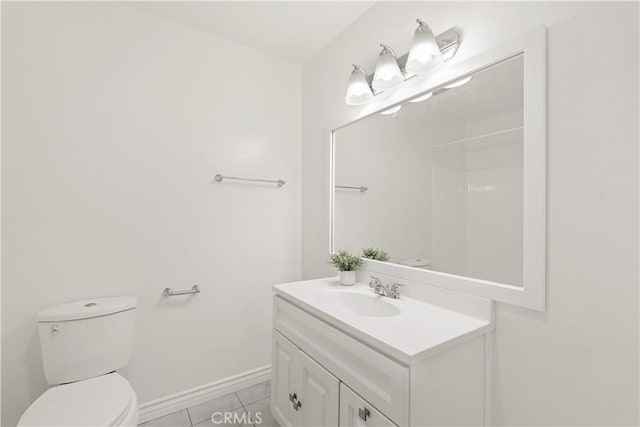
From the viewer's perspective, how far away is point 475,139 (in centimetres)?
115

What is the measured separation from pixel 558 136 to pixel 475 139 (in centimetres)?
28

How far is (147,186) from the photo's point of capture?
5.41 feet

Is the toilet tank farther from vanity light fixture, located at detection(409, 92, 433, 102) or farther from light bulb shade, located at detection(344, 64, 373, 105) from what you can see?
vanity light fixture, located at detection(409, 92, 433, 102)

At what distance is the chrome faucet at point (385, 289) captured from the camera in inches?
52.9

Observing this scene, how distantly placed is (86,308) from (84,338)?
132mm

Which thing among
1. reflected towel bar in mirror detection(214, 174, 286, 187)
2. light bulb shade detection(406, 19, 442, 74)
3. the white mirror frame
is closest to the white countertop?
the white mirror frame

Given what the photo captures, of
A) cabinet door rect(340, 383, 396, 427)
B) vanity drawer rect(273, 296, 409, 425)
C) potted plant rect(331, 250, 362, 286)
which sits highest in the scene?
potted plant rect(331, 250, 362, 286)

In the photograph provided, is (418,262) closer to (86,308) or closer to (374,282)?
(374,282)

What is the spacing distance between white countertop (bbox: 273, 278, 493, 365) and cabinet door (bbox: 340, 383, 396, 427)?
0.20m

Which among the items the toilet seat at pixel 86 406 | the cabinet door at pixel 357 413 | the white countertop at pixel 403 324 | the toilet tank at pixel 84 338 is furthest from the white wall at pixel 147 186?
the cabinet door at pixel 357 413

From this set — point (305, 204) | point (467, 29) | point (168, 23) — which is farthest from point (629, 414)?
point (168, 23)

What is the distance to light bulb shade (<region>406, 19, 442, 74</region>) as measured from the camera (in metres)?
1.18

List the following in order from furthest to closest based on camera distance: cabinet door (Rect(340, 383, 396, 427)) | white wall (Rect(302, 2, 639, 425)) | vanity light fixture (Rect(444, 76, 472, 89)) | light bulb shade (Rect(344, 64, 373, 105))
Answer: light bulb shade (Rect(344, 64, 373, 105)) < vanity light fixture (Rect(444, 76, 472, 89)) < cabinet door (Rect(340, 383, 396, 427)) < white wall (Rect(302, 2, 639, 425))

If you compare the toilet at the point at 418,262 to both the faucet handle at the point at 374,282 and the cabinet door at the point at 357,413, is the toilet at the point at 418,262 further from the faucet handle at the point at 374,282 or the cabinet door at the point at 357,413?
the cabinet door at the point at 357,413
